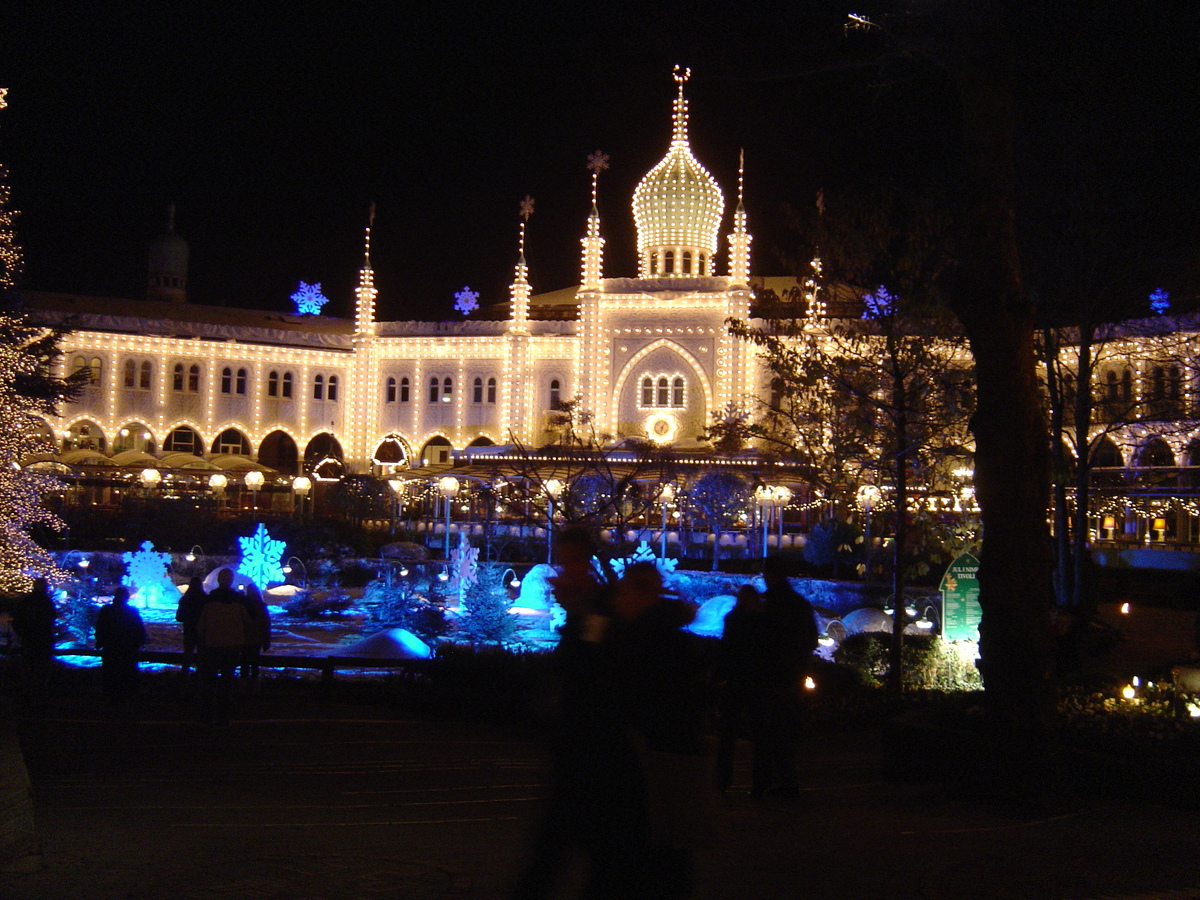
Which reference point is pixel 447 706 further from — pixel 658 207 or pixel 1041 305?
pixel 658 207

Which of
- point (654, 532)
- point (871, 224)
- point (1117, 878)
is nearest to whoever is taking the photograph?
point (1117, 878)

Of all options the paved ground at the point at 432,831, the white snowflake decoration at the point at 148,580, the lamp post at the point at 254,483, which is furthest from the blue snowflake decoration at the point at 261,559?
the paved ground at the point at 432,831

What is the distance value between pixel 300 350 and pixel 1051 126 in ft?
125

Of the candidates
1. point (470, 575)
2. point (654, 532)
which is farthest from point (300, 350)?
point (470, 575)

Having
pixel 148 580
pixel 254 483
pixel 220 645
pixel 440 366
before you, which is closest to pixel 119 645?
pixel 220 645

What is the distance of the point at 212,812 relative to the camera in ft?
21.9

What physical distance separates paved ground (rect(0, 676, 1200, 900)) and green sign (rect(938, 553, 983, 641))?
415 centimetres

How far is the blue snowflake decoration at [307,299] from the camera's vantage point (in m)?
56.3

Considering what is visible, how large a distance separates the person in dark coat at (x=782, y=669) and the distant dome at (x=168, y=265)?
5510 centimetres

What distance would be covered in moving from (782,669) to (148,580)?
22.0 metres

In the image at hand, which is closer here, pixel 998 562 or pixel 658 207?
pixel 998 562

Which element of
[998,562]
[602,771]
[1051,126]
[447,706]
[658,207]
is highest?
[658,207]

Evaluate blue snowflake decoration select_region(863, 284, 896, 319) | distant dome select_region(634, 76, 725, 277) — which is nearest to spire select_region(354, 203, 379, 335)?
distant dome select_region(634, 76, 725, 277)

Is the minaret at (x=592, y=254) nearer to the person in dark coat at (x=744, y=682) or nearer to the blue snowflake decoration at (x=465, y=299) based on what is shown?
the blue snowflake decoration at (x=465, y=299)
